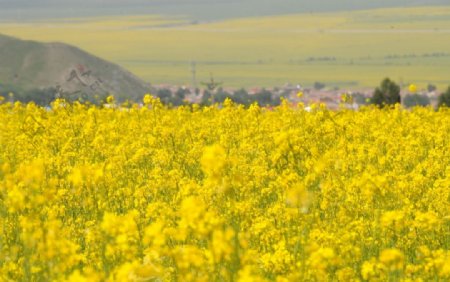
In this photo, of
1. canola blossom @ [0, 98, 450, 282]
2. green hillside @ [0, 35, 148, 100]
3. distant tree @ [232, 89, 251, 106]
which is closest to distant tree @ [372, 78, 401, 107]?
distant tree @ [232, 89, 251, 106]

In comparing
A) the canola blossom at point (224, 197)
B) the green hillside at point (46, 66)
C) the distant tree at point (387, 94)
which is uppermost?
the green hillside at point (46, 66)

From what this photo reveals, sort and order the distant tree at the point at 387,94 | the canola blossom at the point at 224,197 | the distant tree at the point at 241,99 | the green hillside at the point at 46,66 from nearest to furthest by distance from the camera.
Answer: the canola blossom at the point at 224,197 < the distant tree at the point at 241,99 < the distant tree at the point at 387,94 < the green hillside at the point at 46,66

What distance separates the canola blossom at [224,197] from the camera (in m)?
5.12

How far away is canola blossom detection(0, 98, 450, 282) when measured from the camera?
5125mm

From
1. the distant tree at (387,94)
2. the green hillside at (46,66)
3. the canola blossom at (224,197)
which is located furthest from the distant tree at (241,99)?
the green hillside at (46,66)

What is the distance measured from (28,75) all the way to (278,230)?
129206 mm

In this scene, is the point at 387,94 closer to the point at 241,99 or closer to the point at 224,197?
the point at 241,99

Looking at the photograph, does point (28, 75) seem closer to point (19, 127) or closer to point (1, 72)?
point (1, 72)

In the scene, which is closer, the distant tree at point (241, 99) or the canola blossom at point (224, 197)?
the canola blossom at point (224, 197)

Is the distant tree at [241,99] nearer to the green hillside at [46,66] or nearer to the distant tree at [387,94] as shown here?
the distant tree at [387,94]

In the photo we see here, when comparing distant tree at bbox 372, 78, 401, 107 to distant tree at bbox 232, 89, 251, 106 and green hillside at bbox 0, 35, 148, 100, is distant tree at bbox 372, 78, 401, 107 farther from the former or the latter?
green hillside at bbox 0, 35, 148, 100

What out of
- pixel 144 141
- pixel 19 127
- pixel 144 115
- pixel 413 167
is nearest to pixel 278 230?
pixel 413 167

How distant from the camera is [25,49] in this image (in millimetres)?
138750

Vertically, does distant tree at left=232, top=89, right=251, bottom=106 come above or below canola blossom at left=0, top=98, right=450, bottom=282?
above
